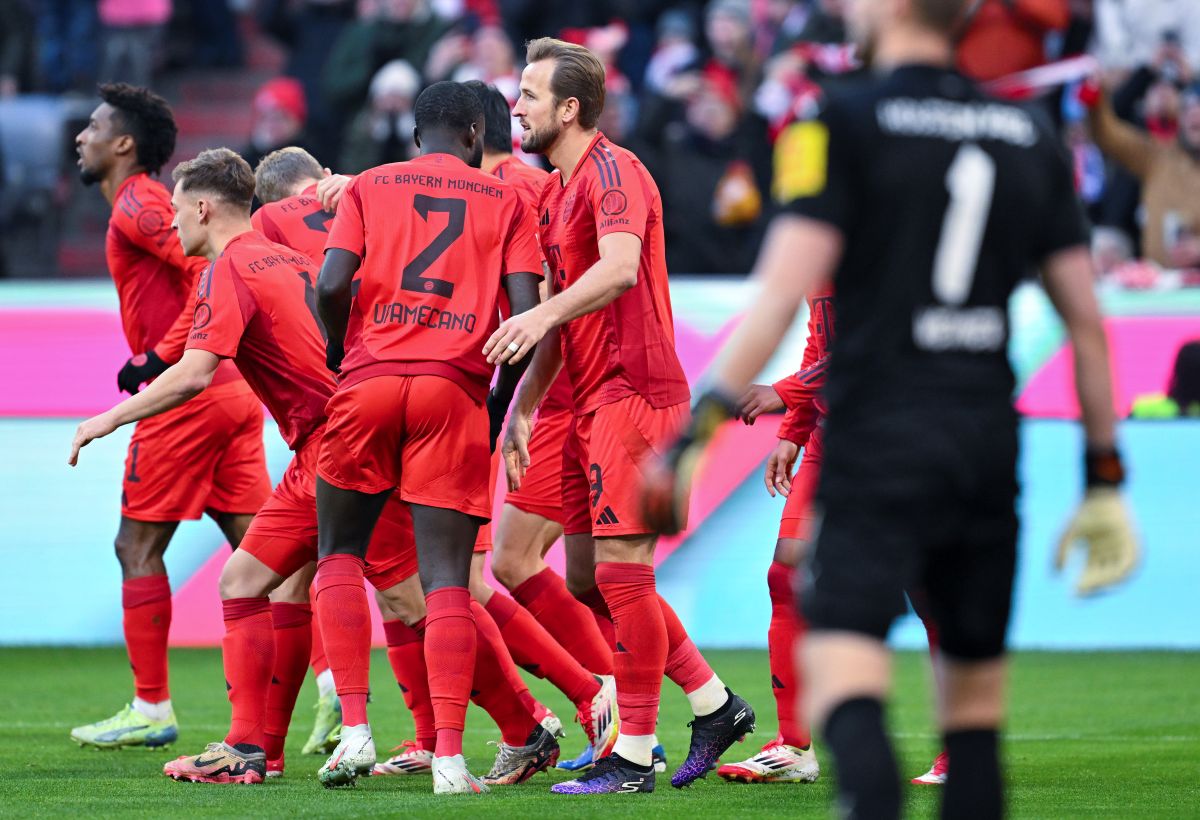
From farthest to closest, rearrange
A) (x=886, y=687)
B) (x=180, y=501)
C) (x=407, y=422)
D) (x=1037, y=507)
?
(x=1037, y=507)
(x=180, y=501)
(x=407, y=422)
(x=886, y=687)

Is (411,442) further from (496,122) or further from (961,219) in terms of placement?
(961,219)

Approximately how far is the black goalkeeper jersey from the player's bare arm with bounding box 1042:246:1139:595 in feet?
0.47

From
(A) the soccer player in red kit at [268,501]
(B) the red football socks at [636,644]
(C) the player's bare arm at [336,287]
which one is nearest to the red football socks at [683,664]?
(B) the red football socks at [636,644]

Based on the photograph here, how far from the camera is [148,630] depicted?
23.9ft

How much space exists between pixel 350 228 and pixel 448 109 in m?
0.54

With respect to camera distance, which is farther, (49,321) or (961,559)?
(49,321)

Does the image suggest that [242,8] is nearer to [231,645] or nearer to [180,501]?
[180,501]

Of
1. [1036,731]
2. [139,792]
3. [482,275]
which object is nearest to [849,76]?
[1036,731]

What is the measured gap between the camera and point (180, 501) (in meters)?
7.31

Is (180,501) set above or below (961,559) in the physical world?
below

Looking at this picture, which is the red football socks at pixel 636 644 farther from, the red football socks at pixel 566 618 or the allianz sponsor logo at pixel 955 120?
the allianz sponsor logo at pixel 955 120

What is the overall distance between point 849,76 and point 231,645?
27.5ft

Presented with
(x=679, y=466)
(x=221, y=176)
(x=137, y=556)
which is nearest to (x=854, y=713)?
(x=679, y=466)

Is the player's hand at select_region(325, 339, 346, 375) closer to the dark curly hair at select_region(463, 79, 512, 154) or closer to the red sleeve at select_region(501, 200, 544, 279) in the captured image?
the red sleeve at select_region(501, 200, 544, 279)
